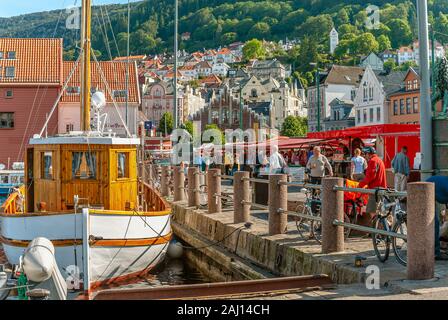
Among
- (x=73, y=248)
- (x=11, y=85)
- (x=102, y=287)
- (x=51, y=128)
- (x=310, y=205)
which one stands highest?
(x=11, y=85)

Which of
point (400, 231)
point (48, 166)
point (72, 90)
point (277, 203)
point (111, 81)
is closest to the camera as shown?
point (400, 231)

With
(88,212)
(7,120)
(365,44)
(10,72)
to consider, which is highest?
(365,44)

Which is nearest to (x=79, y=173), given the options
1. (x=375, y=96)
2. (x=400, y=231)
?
(x=400, y=231)

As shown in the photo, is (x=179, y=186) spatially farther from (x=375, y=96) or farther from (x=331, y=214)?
(x=375, y=96)

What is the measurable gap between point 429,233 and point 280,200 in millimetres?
5102

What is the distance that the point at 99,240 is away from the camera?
13.7 meters

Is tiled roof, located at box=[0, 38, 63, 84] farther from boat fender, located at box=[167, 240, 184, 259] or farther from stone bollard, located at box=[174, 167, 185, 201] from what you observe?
boat fender, located at box=[167, 240, 184, 259]

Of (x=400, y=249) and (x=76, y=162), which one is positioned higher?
(x=76, y=162)

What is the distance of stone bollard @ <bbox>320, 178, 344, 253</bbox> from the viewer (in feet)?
34.0

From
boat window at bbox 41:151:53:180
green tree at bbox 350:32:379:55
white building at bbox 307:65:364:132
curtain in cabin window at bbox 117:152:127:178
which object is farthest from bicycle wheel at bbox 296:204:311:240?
green tree at bbox 350:32:379:55

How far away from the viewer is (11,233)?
48.5ft

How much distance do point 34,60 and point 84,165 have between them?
48602 millimetres

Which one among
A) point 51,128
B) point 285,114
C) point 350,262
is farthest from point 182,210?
point 285,114
